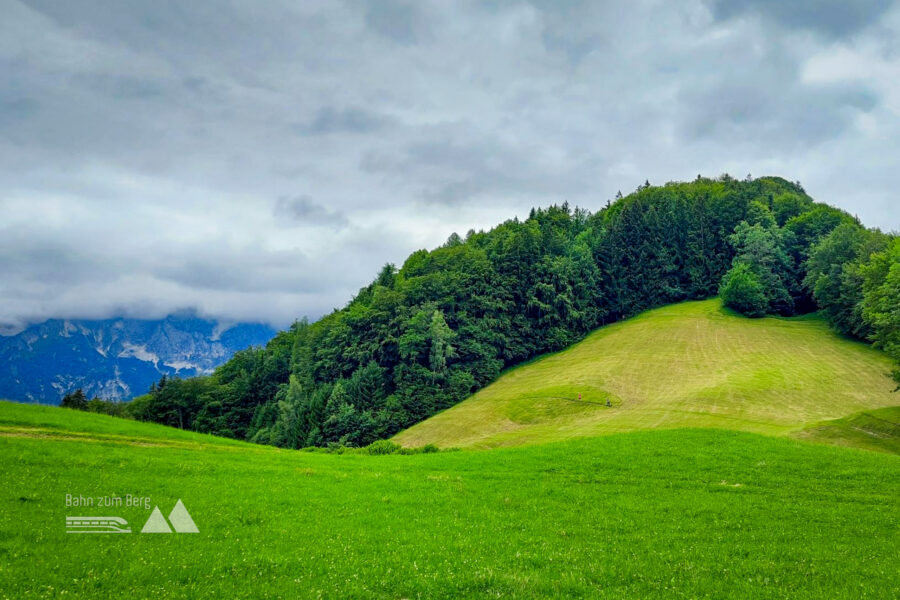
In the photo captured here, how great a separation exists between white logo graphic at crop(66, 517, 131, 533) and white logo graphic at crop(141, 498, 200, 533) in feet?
1.92

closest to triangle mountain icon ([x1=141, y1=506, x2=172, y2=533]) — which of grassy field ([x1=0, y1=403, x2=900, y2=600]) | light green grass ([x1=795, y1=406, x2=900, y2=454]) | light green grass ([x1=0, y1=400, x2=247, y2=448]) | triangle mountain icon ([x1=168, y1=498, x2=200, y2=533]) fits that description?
triangle mountain icon ([x1=168, y1=498, x2=200, y2=533])

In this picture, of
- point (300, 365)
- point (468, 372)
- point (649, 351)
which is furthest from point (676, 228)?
point (300, 365)

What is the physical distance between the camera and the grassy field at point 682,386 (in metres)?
56.8

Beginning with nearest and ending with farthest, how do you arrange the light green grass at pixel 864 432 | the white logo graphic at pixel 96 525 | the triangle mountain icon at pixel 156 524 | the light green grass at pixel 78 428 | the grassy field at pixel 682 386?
the white logo graphic at pixel 96 525 < the triangle mountain icon at pixel 156 524 < the light green grass at pixel 78 428 < the light green grass at pixel 864 432 < the grassy field at pixel 682 386

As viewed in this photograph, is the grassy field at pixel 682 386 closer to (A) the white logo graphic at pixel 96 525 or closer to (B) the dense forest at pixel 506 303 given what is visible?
(B) the dense forest at pixel 506 303

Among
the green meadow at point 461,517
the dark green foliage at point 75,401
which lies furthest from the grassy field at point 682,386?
the dark green foliage at point 75,401

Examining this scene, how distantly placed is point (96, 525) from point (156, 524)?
1576mm

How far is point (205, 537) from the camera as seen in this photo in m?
13.7

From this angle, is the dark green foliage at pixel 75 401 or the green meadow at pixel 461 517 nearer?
the green meadow at pixel 461 517

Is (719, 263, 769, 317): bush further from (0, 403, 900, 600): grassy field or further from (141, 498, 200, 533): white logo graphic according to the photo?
(141, 498, 200, 533): white logo graphic

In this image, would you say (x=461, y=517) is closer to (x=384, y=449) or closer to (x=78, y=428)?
(x=78, y=428)

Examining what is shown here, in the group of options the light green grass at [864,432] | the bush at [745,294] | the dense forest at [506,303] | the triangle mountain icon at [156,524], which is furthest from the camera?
the bush at [745,294]

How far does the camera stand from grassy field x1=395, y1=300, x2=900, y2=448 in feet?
186

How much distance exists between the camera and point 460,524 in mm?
16500
